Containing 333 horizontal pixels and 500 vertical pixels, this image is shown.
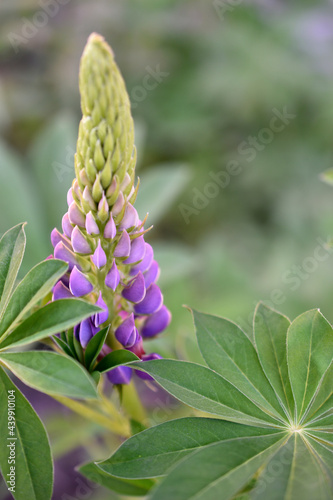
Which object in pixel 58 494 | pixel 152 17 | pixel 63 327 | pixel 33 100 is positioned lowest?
pixel 58 494

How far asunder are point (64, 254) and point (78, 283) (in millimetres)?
67

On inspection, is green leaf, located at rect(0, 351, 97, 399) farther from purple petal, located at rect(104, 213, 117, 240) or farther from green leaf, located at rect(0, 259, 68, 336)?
purple petal, located at rect(104, 213, 117, 240)

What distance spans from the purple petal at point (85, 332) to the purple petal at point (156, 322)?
18cm

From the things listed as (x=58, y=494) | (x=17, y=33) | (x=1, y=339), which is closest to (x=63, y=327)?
(x=1, y=339)

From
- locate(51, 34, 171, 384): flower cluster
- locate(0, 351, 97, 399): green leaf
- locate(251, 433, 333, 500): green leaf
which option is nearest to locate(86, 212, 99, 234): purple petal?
locate(51, 34, 171, 384): flower cluster

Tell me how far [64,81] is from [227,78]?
3.70 ft

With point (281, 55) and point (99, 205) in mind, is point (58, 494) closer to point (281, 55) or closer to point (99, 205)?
point (99, 205)

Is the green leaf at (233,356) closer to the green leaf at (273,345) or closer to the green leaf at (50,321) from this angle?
the green leaf at (273,345)

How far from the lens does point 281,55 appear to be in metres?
3.71

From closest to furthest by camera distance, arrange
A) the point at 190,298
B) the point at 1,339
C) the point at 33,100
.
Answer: the point at 1,339 < the point at 190,298 < the point at 33,100

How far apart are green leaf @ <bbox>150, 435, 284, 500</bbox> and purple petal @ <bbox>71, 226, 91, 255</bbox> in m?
0.40

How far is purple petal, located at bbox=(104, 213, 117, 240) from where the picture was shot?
90cm

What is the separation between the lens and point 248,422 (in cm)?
94

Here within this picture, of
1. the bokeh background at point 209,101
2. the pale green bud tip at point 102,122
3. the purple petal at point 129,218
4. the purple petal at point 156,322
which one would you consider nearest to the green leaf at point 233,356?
the purple petal at point 156,322
